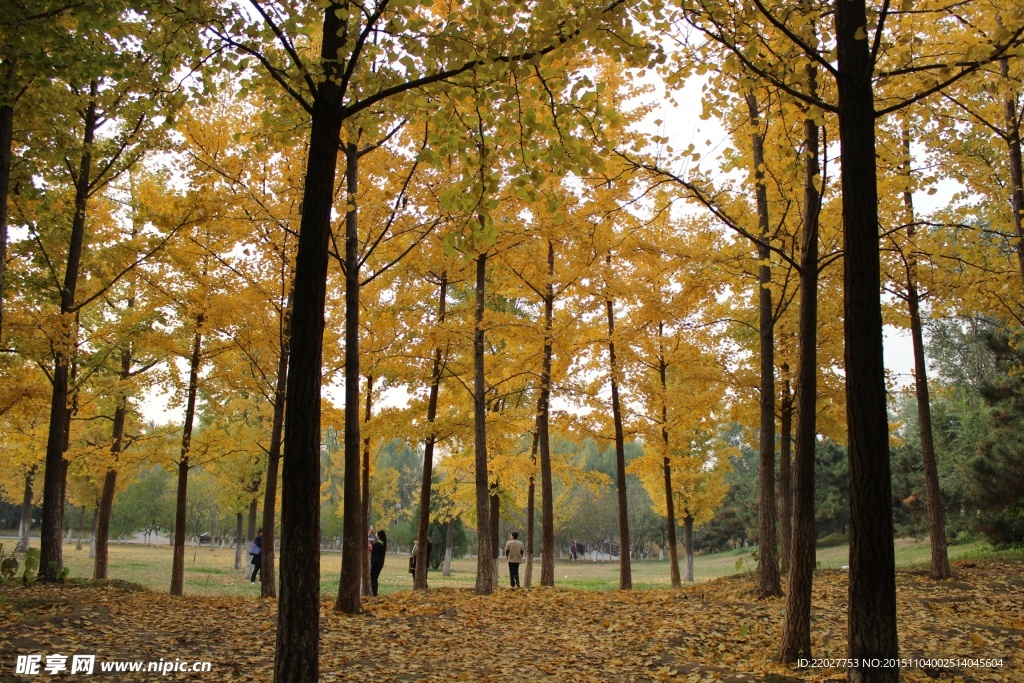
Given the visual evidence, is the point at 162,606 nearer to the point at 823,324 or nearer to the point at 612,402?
the point at 612,402

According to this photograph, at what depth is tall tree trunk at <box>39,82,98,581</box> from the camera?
29.8 feet

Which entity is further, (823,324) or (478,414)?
(823,324)

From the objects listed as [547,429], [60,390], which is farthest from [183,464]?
[547,429]

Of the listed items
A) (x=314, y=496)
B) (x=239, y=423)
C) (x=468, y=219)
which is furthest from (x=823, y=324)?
(x=239, y=423)

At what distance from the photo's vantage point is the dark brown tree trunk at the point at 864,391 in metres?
3.81

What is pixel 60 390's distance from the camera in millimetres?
9891

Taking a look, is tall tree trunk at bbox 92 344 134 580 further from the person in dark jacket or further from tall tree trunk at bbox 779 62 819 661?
tall tree trunk at bbox 779 62 819 661

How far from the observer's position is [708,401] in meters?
13.0

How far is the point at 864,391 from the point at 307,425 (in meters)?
3.51

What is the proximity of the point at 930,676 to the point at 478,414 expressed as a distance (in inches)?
296

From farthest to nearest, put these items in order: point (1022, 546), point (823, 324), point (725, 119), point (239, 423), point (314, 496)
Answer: point (239, 423), point (1022, 546), point (823, 324), point (725, 119), point (314, 496)

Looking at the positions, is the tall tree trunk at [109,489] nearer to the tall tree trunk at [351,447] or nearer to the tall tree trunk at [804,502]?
the tall tree trunk at [351,447]

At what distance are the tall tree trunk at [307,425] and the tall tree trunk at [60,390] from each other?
630 cm

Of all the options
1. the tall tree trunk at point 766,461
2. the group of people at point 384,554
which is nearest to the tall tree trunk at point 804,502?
the tall tree trunk at point 766,461
